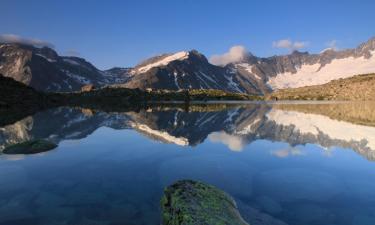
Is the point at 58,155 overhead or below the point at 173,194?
below

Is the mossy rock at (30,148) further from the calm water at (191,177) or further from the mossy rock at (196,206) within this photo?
the mossy rock at (196,206)

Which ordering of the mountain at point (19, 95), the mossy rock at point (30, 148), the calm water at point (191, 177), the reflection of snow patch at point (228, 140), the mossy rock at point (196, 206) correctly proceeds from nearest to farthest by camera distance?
the mossy rock at point (196, 206) < the calm water at point (191, 177) < the mossy rock at point (30, 148) < the reflection of snow patch at point (228, 140) < the mountain at point (19, 95)

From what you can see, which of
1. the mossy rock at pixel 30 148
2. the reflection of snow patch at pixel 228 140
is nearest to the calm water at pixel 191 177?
the reflection of snow patch at pixel 228 140

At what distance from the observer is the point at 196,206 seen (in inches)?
542

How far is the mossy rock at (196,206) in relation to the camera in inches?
506

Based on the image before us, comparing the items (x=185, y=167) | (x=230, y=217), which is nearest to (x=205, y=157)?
(x=185, y=167)

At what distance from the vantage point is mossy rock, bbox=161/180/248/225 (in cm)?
1284

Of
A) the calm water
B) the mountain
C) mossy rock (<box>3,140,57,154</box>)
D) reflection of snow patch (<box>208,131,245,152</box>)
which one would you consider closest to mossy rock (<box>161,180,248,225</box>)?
the calm water

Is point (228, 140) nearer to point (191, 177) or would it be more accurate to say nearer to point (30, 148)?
point (191, 177)

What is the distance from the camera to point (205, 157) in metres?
33.5

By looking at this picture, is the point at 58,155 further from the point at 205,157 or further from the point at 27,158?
the point at 205,157

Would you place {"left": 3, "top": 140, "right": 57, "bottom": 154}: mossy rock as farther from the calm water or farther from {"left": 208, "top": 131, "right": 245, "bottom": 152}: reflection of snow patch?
{"left": 208, "top": 131, "right": 245, "bottom": 152}: reflection of snow patch

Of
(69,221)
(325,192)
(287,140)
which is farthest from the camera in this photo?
(287,140)

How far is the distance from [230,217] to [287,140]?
33139 mm
